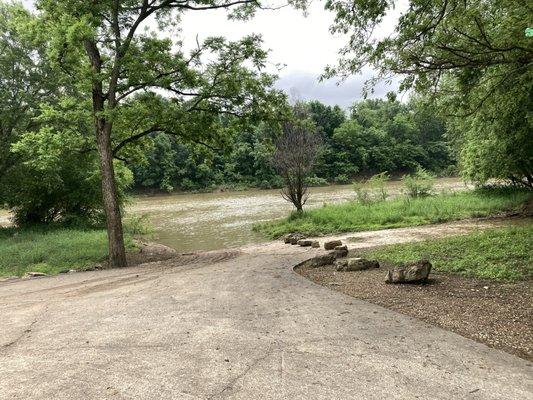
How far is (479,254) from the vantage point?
8.36 meters

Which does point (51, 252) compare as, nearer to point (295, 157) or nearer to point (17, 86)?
point (17, 86)

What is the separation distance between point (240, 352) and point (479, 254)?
244 inches

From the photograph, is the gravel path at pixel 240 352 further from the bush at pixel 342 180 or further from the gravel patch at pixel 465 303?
the bush at pixel 342 180

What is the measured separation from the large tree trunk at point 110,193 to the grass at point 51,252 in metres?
1.21

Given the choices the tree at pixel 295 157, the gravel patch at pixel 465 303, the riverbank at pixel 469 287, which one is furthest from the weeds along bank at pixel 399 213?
Result: the gravel patch at pixel 465 303

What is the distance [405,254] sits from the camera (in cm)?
951

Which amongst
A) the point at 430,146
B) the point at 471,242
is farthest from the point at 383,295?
the point at 430,146

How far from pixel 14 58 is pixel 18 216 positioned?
27.0 ft

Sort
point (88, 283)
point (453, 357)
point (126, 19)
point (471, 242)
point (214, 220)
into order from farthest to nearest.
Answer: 1. point (214, 220)
2. point (126, 19)
3. point (471, 242)
4. point (88, 283)
5. point (453, 357)

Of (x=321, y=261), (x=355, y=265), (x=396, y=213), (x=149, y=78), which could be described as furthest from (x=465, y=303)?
(x=396, y=213)

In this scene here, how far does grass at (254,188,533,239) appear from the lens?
17406mm

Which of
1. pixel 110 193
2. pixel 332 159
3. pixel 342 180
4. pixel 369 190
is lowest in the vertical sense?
pixel 369 190

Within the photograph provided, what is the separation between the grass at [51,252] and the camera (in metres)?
12.4

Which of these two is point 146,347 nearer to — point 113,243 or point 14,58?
point 113,243
